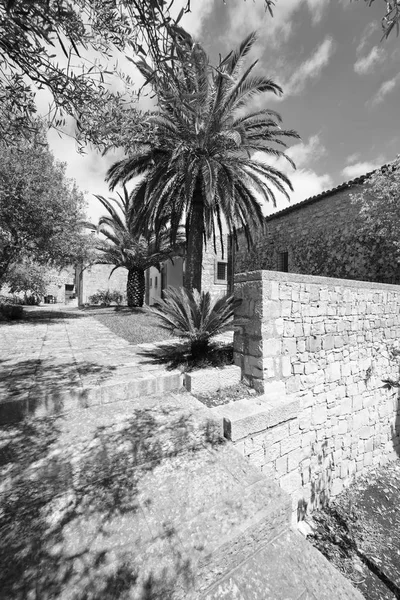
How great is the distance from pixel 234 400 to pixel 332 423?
263 centimetres

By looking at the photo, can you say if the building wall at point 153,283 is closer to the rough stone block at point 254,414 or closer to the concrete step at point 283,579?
the rough stone block at point 254,414

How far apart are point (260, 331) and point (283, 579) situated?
108 inches

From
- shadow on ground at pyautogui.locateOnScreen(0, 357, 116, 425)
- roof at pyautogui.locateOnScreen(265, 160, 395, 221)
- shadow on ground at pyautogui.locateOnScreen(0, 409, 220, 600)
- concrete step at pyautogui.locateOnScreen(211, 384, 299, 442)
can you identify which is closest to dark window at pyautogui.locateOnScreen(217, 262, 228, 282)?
roof at pyautogui.locateOnScreen(265, 160, 395, 221)

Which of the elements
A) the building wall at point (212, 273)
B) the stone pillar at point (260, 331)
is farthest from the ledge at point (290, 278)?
the building wall at point (212, 273)

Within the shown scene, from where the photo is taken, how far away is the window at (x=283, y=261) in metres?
12.9

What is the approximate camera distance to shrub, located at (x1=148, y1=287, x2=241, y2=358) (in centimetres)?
474

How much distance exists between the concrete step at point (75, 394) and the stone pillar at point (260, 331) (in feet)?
3.90

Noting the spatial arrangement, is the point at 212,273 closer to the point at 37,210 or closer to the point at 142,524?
the point at 37,210

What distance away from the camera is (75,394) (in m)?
3.43

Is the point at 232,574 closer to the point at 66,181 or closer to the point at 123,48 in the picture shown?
the point at 123,48

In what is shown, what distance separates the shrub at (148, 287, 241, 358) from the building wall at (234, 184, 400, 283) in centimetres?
640

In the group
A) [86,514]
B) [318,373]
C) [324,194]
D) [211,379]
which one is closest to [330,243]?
[324,194]

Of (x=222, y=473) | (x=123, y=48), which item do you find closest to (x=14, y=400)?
(x=222, y=473)

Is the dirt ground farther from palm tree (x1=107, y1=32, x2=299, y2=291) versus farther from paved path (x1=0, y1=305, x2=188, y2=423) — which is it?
palm tree (x1=107, y1=32, x2=299, y2=291)
